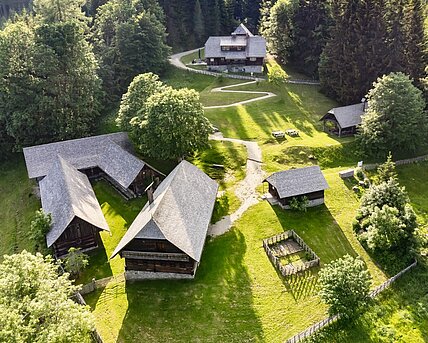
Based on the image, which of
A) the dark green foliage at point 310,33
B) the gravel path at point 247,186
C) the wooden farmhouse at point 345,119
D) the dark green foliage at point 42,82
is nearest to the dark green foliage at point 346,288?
the gravel path at point 247,186

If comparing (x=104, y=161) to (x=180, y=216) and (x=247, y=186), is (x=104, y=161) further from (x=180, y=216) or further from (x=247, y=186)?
(x=180, y=216)

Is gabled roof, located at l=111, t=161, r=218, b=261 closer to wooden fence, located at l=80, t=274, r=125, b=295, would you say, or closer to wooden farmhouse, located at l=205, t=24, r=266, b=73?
wooden fence, located at l=80, t=274, r=125, b=295

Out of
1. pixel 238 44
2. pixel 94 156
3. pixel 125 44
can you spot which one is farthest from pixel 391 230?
pixel 125 44

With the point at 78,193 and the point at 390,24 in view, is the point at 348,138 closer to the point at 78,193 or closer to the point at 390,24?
the point at 390,24

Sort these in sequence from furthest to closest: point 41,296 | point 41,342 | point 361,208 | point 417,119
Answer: point 417,119 → point 361,208 → point 41,296 → point 41,342

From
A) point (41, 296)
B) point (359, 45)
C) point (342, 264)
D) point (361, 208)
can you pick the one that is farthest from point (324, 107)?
point (41, 296)

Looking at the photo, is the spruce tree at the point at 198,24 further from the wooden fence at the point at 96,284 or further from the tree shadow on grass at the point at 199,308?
the wooden fence at the point at 96,284

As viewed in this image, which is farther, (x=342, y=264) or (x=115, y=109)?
(x=115, y=109)

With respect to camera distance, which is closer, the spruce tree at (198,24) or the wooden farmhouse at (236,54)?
the wooden farmhouse at (236,54)
